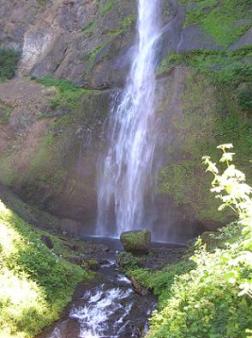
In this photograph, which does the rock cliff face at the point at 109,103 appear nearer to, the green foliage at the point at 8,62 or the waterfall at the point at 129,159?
the waterfall at the point at 129,159

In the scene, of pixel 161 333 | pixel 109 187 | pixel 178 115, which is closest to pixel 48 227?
pixel 109 187

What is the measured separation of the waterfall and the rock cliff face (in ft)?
1.70

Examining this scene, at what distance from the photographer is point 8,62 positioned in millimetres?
30844

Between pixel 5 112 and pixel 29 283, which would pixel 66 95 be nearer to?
pixel 5 112

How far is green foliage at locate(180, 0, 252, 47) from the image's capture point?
21266 mm

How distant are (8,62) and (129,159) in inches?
541

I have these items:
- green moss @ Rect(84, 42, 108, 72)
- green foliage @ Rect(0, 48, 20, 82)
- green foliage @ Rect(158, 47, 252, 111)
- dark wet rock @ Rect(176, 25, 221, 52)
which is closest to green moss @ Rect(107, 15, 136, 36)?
green moss @ Rect(84, 42, 108, 72)

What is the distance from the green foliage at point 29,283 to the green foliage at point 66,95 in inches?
446

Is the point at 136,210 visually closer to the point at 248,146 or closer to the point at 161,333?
the point at 248,146

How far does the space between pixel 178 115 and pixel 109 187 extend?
4428 mm

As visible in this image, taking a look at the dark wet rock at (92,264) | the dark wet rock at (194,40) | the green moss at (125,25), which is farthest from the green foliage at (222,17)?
the dark wet rock at (92,264)

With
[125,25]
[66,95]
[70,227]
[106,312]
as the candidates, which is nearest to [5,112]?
[66,95]

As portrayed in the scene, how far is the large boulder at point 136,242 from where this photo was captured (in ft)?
53.0

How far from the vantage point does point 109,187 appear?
70.3ft
